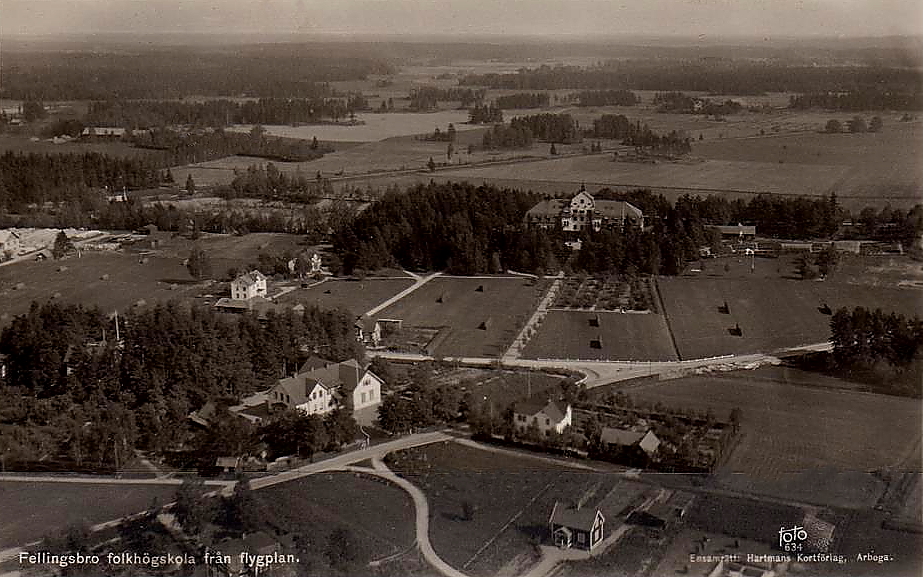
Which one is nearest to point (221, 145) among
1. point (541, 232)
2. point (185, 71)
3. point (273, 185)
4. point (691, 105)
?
point (273, 185)

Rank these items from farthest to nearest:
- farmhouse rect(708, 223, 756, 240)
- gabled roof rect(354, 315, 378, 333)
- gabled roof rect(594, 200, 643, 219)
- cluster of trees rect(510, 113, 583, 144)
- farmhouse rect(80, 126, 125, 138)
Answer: gabled roof rect(594, 200, 643, 219) < cluster of trees rect(510, 113, 583, 144) < farmhouse rect(80, 126, 125, 138) < farmhouse rect(708, 223, 756, 240) < gabled roof rect(354, 315, 378, 333)

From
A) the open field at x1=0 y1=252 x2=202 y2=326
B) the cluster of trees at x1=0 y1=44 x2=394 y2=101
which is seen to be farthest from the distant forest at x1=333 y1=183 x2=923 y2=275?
the open field at x1=0 y1=252 x2=202 y2=326

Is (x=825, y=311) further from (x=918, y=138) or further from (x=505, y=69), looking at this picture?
(x=505, y=69)

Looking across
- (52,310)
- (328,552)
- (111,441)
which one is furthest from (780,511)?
(52,310)

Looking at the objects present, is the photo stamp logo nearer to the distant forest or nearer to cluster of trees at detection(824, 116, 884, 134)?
the distant forest

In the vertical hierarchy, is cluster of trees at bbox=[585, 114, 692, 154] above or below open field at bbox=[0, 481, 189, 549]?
above

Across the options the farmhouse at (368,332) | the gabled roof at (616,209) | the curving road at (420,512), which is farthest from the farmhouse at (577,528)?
the gabled roof at (616,209)

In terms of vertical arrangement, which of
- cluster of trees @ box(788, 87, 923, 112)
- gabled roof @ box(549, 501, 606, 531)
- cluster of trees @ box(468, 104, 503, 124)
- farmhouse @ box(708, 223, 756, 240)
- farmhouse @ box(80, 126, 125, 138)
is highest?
cluster of trees @ box(788, 87, 923, 112)
